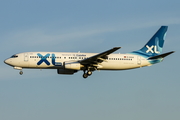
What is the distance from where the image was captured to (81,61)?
6788 cm

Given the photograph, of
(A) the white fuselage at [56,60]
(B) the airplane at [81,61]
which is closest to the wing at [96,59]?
(B) the airplane at [81,61]

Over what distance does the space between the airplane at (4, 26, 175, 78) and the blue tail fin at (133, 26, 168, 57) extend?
2.77 ft

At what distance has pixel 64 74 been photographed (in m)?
72.1

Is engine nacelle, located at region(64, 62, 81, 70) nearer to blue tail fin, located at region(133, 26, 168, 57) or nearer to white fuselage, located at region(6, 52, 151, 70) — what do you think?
white fuselage, located at region(6, 52, 151, 70)

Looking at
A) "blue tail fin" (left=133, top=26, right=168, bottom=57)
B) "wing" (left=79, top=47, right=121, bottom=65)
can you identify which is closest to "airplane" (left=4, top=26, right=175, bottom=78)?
"wing" (left=79, top=47, right=121, bottom=65)

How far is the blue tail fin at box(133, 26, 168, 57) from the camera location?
74.3m

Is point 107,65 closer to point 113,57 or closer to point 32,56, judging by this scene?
point 113,57

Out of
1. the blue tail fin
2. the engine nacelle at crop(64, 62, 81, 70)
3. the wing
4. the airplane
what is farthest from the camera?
the blue tail fin

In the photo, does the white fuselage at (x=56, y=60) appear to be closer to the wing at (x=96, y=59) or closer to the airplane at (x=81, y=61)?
the airplane at (x=81, y=61)

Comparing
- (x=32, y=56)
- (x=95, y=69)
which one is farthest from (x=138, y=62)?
(x=32, y=56)

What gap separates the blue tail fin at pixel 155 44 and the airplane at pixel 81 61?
0.84 metres

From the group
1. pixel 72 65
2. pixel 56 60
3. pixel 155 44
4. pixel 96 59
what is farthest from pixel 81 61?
pixel 155 44

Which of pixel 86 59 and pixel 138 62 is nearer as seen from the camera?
pixel 86 59

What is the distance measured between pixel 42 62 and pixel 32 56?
1.84 metres
